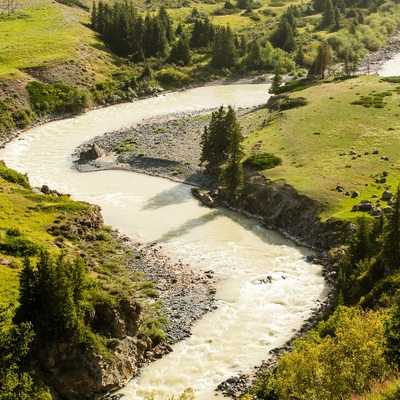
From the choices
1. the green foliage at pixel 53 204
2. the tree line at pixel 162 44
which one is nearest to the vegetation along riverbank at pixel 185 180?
the green foliage at pixel 53 204

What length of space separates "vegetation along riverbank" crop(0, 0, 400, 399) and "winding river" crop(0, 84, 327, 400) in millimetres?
2241

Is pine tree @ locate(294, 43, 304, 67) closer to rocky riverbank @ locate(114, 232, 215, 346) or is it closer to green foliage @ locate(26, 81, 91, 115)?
green foliage @ locate(26, 81, 91, 115)

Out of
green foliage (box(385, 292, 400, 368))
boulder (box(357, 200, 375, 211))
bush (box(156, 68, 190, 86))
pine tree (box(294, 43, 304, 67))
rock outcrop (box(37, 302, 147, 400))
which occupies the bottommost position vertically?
rock outcrop (box(37, 302, 147, 400))

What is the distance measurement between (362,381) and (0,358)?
2270cm

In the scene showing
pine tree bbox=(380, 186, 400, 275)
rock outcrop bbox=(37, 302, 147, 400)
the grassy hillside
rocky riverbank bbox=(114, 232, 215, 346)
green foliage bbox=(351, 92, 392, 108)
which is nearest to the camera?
rock outcrop bbox=(37, 302, 147, 400)

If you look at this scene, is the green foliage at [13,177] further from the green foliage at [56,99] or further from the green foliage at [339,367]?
the green foliage at [339,367]

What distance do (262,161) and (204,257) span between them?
935 inches

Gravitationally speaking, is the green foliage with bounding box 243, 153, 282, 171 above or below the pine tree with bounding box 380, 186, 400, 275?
below

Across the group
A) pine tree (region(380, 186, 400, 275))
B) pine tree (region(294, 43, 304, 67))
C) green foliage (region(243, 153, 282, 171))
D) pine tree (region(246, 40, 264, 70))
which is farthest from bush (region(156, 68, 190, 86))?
pine tree (region(380, 186, 400, 275))

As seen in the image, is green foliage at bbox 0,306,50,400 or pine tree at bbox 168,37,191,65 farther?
pine tree at bbox 168,37,191,65

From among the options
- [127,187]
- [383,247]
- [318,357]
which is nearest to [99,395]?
[318,357]

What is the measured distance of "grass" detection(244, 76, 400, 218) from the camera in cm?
7088

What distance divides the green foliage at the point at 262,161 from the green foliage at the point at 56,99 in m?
59.6

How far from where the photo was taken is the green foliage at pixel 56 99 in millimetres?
123500
